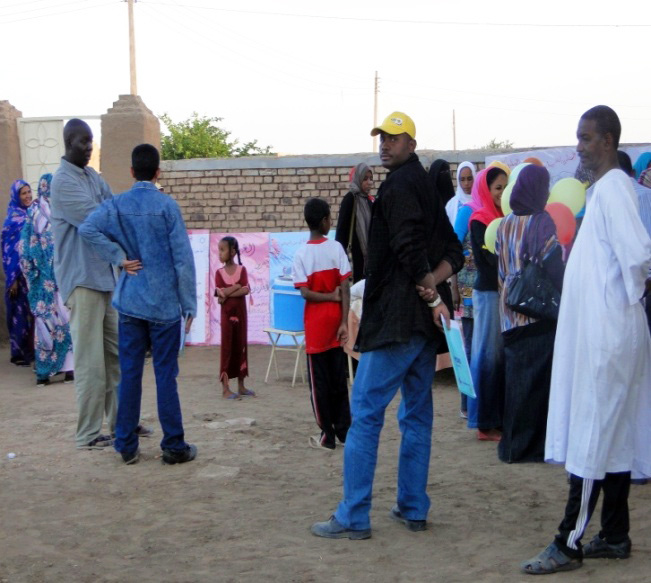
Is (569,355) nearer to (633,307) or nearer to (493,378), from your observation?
(633,307)

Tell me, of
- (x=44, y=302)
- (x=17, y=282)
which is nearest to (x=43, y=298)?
(x=44, y=302)

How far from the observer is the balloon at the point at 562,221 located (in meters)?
5.50

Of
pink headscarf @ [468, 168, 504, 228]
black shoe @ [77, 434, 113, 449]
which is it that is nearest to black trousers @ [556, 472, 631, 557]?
pink headscarf @ [468, 168, 504, 228]

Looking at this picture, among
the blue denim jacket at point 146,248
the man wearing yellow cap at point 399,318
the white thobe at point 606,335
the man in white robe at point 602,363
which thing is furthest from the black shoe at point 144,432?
the white thobe at point 606,335

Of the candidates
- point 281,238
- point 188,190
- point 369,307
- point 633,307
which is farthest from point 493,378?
point 188,190

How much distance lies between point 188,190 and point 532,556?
9.47m

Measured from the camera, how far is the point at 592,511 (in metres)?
3.71

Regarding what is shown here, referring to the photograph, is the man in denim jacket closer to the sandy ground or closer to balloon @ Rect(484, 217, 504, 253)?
Result: the sandy ground

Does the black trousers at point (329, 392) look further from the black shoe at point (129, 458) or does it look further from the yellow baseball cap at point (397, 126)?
the yellow baseball cap at point (397, 126)

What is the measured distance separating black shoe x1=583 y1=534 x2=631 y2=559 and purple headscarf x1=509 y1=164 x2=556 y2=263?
1930 mm

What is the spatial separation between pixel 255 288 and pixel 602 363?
884 cm

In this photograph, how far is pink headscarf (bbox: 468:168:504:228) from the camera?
6.31 meters

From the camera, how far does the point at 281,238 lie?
39.9 feet

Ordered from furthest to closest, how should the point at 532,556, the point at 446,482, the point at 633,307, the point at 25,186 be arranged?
the point at 25,186
the point at 446,482
the point at 532,556
the point at 633,307
